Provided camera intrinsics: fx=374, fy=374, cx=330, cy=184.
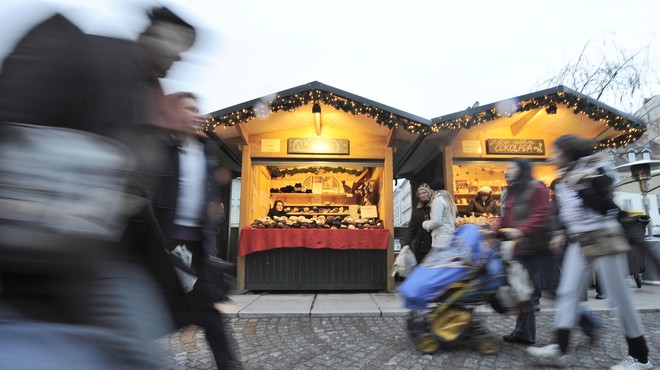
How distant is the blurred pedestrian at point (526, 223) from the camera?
10.1 feet

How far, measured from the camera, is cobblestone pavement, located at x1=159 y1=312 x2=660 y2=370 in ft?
9.95

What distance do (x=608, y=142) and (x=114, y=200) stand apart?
9338 mm

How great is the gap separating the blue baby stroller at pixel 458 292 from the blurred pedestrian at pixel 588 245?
521mm

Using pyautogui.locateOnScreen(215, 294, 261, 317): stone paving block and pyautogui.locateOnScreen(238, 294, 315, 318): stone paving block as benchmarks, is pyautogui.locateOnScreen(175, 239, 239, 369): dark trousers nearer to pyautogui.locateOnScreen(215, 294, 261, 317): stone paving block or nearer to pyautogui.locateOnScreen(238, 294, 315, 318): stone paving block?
pyautogui.locateOnScreen(215, 294, 261, 317): stone paving block

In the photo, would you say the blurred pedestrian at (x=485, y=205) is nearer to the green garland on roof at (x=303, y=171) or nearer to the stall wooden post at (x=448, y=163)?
the stall wooden post at (x=448, y=163)

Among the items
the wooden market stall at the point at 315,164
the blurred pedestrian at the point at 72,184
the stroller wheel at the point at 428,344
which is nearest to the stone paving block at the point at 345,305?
the wooden market stall at the point at 315,164

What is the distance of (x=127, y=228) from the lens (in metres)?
1.37

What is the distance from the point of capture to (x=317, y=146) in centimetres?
762

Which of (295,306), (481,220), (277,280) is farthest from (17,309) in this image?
(481,220)

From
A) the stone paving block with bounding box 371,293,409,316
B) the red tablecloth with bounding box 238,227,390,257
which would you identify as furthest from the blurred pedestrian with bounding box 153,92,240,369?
the red tablecloth with bounding box 238,227,390,257

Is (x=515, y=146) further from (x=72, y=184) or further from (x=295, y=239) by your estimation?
(x=72, y=184)

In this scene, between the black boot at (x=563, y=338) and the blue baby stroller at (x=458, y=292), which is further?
the blue baby stroller at (x=458, y=292)

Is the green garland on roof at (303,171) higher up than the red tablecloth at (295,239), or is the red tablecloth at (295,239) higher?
the green garland on roof at (303,171)

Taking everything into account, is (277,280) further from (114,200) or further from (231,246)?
(114,200)
